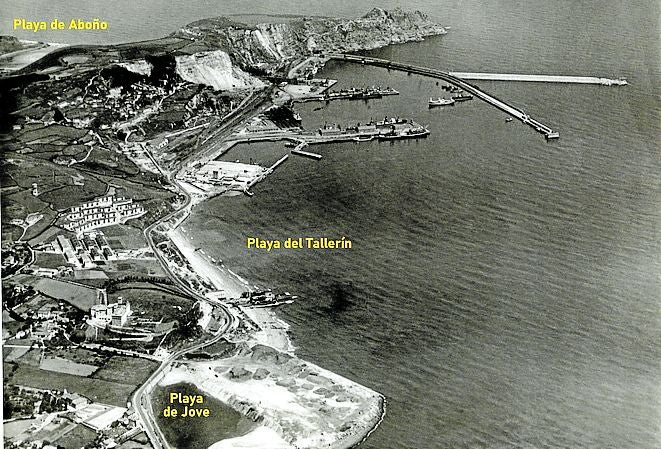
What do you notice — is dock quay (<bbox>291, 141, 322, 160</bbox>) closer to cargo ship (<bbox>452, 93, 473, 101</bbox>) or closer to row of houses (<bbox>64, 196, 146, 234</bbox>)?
cargo ship (<bbox>452, 93, 473, 101</bbox>)

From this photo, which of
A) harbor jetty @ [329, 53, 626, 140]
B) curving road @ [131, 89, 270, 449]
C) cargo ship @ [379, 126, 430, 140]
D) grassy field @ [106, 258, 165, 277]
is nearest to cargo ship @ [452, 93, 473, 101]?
harbor jetty @ [329, 53, 626, 140]

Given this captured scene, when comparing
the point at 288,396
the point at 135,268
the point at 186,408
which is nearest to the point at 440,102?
the point at 135,268

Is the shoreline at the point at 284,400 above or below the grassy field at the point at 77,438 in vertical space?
above

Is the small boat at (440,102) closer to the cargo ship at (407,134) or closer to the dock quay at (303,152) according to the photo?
the cargo ship at (407,134)

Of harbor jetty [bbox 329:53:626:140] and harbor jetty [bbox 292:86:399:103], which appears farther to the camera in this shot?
harbor jetty [bbox 292:86:399:103]

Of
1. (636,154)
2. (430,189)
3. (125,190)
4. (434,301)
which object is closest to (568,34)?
(636,154)

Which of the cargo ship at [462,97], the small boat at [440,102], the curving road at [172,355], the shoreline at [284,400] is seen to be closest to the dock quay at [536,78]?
the cargo ship at [462,97]
